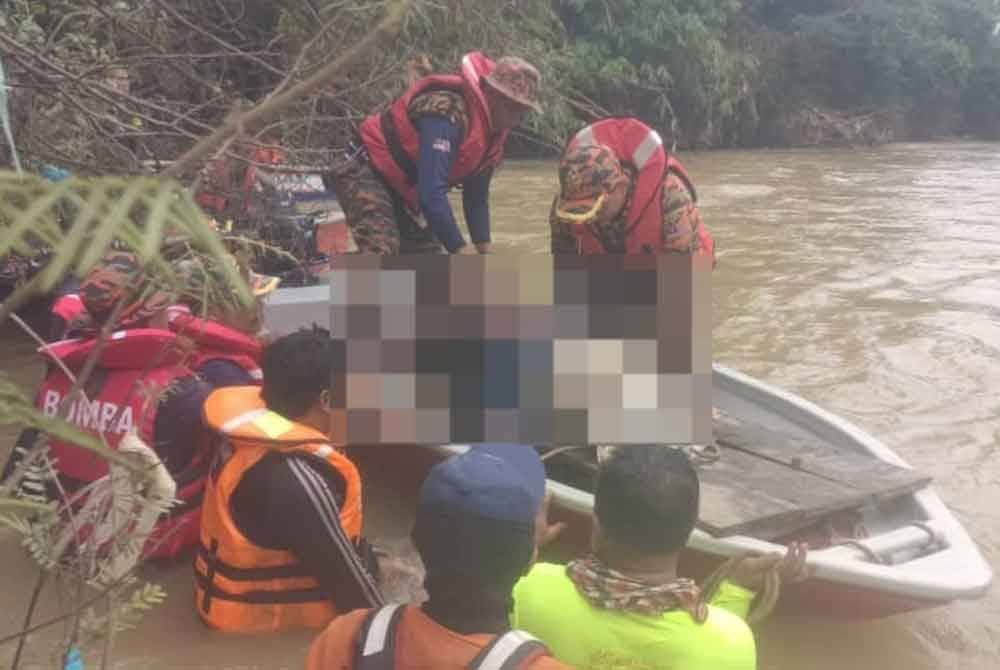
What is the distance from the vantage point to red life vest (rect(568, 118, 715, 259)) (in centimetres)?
352

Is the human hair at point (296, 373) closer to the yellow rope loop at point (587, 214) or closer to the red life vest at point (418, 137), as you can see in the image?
the yellow rope loop at point (587, 214)

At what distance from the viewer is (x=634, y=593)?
1.78m

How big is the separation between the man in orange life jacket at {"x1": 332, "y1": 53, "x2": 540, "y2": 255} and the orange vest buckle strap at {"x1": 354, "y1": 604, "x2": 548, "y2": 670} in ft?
8.10

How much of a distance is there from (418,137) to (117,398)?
5.47 ft

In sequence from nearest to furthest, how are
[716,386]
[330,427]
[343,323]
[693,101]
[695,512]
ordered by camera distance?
[695,512] < [330,427] < [343,323] < [716,386] < [693,101]

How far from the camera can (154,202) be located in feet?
2.23

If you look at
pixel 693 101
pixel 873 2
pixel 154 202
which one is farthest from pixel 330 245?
pixel 873 2

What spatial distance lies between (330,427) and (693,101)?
21.9 meters

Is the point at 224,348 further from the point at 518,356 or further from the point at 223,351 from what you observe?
the point at 518,356

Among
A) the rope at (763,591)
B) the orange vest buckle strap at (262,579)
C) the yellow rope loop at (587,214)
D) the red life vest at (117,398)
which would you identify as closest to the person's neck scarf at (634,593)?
the rope at (763,591)

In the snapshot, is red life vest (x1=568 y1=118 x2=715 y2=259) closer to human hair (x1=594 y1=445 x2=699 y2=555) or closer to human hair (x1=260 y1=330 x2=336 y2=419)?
human hair (x1=260 y1=330 x2=336 y2=419)

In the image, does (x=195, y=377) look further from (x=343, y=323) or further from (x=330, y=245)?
(x=330, y=245)

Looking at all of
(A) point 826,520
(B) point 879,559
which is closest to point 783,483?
(A) point 826,520

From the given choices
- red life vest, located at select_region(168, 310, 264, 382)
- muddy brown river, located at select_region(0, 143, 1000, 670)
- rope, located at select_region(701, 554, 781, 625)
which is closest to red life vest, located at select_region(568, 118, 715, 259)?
muddy brown river, located at select_region(0, 143, 1000, 670)
